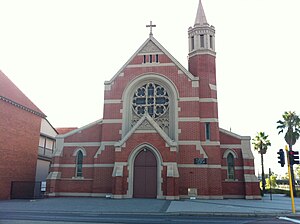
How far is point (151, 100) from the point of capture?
27.2m

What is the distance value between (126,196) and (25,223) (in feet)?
41.7

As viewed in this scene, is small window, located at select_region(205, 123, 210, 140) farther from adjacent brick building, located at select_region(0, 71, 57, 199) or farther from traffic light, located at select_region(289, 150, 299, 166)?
adjacent brick building, located at select_region(0, 71, 57, 199)

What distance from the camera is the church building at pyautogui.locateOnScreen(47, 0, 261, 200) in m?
23.9

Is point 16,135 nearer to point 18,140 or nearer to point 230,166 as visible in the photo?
point 18,140

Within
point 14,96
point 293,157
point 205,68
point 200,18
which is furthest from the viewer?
point 200,18

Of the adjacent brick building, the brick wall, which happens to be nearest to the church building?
the adjacent brick building

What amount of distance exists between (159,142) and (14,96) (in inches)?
573

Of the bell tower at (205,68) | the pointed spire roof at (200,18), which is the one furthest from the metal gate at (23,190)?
the pointed spire roof at (200,18)

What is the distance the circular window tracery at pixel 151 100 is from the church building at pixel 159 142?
95 millimetres

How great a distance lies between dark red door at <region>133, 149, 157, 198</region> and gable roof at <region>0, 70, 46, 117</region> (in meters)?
12.1

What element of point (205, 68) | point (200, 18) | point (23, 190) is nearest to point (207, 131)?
point (205, 68)

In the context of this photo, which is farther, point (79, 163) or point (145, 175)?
point (79, 163)

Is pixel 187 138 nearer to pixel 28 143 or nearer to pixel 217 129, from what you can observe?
pixel 217 129

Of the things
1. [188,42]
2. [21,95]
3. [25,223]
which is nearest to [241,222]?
[25,223]
